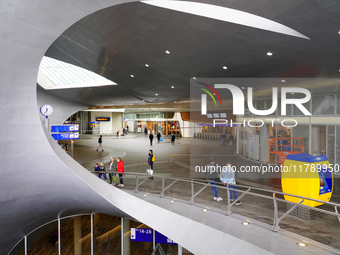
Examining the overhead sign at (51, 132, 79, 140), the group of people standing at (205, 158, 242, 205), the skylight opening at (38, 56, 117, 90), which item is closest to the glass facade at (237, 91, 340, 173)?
the group of people standing at (205, 158, 242, 205)

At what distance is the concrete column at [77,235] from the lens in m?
11.5

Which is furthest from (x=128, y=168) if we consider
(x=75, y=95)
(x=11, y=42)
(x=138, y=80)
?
(x=75, y=95)

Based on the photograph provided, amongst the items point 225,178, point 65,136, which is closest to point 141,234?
point 225,178

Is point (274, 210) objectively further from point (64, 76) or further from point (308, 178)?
point (64, 76)

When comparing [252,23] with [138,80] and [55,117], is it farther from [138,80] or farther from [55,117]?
[55,117]

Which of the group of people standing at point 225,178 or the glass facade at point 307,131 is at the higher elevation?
the glass facade at point 307,131

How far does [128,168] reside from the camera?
51.5ft

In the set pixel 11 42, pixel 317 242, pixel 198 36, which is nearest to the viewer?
pixel 317 242

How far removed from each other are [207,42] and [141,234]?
26.3 feet

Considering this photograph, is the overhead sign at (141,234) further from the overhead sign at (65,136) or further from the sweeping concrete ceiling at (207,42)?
the overhead sign at (65,136)

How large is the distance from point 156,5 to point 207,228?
6550mm

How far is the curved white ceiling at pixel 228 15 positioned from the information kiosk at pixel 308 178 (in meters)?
3.79

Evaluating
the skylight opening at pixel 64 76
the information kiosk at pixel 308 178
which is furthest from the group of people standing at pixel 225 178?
the skylight opening at pixel 64 76

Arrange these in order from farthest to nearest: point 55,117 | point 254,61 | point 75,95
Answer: point 55,117
point 75,95
point 254,61
